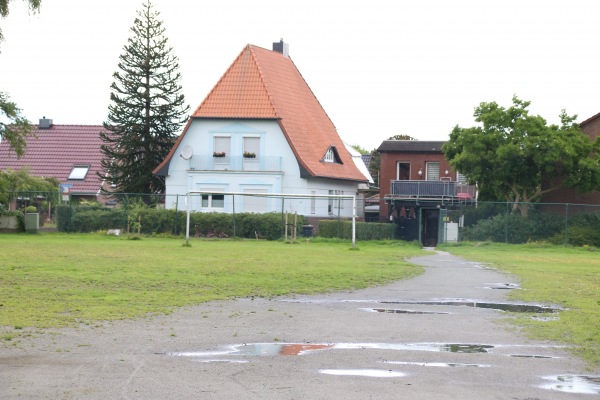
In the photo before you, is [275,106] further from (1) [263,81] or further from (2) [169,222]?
(2) [169,222]

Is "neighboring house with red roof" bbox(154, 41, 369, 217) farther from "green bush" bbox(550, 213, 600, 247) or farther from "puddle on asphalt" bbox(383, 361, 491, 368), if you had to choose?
"puddle on asphalt" bbox(383, 361, 491, 368)

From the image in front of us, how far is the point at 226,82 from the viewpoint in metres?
57.1

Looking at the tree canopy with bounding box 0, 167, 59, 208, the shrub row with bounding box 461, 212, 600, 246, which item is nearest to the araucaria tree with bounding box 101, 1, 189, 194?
the tree canopy with bounding box 0, 167, 59, 208

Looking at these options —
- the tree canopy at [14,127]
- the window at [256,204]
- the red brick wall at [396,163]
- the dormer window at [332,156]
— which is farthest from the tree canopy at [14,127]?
the red brick wall at [396,163]

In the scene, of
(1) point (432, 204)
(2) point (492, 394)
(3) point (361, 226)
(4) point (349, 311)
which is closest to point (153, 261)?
(4) point (349, 311)

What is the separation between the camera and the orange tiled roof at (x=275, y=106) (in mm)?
55062

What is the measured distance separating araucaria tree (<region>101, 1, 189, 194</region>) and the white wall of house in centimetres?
487

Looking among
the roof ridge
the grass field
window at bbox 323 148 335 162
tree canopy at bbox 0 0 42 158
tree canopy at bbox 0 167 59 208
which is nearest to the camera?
the grass field

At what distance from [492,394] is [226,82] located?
49470 millimetres

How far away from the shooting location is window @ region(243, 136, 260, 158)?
2175 inches

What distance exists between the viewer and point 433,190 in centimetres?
5934

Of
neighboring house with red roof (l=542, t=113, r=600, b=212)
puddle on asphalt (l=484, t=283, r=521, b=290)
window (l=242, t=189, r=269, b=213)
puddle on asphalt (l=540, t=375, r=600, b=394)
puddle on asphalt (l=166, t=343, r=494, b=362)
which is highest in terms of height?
neighboring house with red roof (l=542, t=113, r=600, b=212)

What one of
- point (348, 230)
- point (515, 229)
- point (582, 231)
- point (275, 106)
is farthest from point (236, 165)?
point (582, 231)

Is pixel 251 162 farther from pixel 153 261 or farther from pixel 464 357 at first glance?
pixel 464 357
